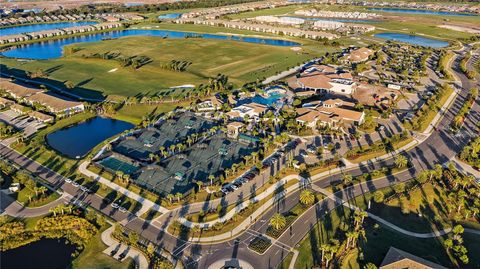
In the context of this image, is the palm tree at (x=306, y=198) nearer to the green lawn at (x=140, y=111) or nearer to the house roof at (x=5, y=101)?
the green lawn at (x=140, y=111)

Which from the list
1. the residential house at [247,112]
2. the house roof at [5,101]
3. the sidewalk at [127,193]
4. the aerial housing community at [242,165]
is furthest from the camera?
the house roof at [5,101]

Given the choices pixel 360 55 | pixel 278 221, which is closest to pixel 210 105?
pixel 278 221

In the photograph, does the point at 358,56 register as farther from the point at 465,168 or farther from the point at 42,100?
the point at 42,100

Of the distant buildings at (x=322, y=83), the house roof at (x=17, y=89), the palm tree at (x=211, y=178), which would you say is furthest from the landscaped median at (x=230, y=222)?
the house roof at (x=17, y=89)

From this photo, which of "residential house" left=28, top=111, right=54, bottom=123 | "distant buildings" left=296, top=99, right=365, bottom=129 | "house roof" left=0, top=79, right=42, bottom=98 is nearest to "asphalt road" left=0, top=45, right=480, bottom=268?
"residential house" left=28, top=111, right=54, bottom=123

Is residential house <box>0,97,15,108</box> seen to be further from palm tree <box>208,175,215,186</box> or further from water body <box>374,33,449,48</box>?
A: water body <box>374,33,449,48</box>
